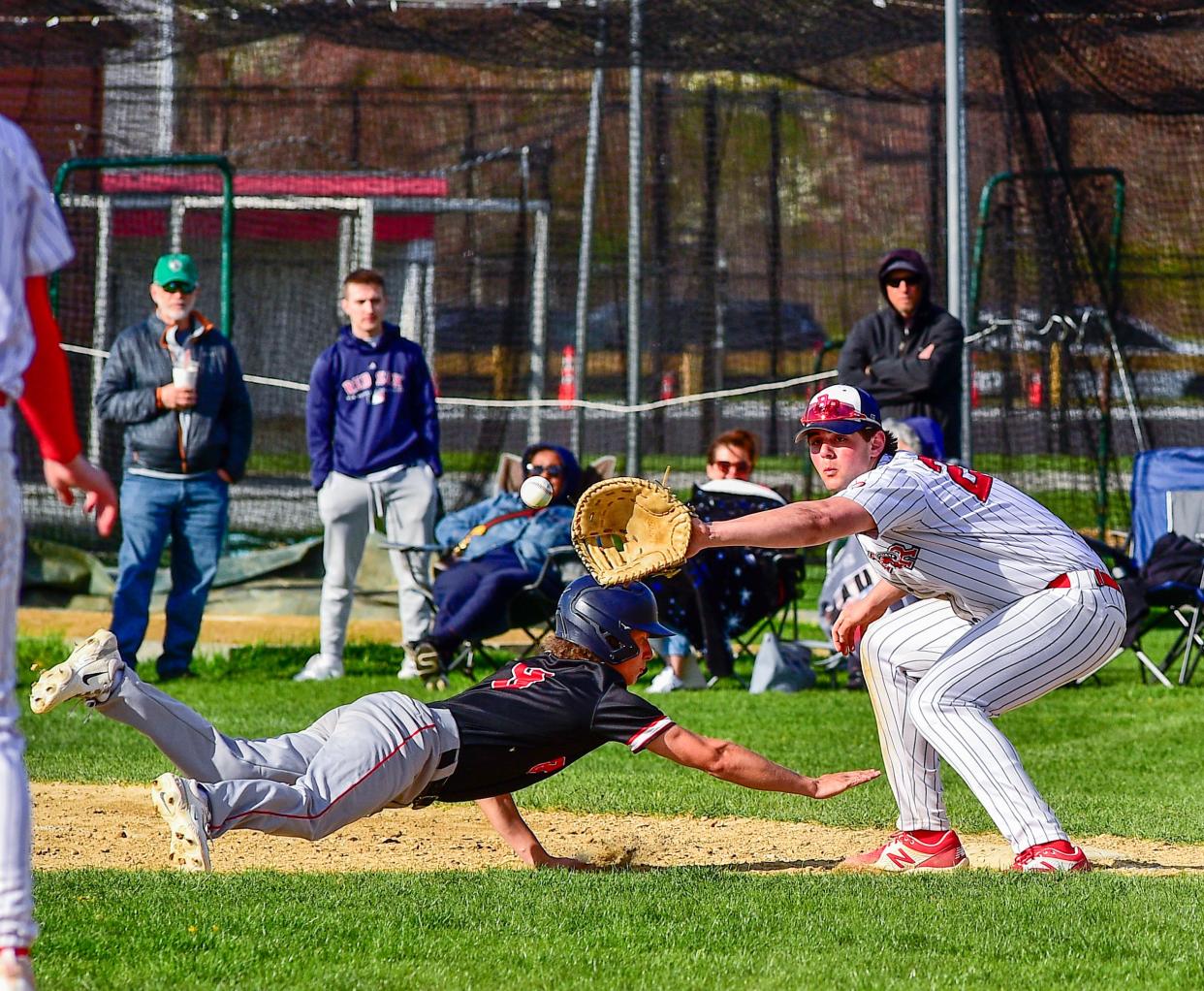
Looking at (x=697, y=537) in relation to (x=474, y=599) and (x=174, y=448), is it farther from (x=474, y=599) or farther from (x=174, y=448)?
(x=174, y=448)

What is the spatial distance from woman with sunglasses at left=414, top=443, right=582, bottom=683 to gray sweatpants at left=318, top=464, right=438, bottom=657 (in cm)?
21

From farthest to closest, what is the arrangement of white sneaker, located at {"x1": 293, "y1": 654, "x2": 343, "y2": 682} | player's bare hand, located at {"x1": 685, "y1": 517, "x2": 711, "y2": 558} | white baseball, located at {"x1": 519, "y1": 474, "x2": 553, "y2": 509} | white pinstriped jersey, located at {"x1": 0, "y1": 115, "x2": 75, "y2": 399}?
1. white sneaker, located at {"x1": 293, "y1": 654, "x2": 343, "y2": 682}
2. white baseball, located at {"x1": 519, "y1": 474, "x2": 553, "y2": 509}
3. player's bare hand, located at {"x1": 685, "y1": 517, "x2": 711, "y2": 558}
4. white pinstriped jersey, located at {"x1": 0, "y1": 115, "x2": 75, "y2": 399}

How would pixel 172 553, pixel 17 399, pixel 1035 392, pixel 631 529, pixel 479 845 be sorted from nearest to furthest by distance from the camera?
1. pixel 17 399
2. pixel 631 529
3. pixel 479 845
4. pixel 172 553
5. pixel 1035 392

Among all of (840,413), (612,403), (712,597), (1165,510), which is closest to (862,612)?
(840,413)

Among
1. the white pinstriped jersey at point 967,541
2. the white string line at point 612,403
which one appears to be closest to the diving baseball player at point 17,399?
the white pinstriped jersey at point 967,541

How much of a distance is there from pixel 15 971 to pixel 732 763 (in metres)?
2.36

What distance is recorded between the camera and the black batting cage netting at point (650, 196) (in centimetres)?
1160

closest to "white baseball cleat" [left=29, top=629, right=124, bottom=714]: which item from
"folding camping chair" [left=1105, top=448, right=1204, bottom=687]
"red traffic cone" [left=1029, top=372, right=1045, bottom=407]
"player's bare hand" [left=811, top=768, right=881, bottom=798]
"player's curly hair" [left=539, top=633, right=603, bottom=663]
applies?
"player's curly hair" [left=539, top=633, right=603, bottom=663]

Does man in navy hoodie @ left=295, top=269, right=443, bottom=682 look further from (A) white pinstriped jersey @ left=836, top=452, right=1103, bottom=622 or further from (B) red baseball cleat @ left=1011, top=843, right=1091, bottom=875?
(B) red baseball cleat @ left=1011, top=843, right=1091, bottom=875

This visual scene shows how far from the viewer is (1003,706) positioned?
16.5 feet

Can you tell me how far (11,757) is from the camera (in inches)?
119

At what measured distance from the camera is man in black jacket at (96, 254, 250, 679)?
912 cm

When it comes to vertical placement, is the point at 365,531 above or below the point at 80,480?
below

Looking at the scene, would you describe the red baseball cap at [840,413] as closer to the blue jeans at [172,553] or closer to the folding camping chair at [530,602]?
the folding camping chair at [530,602]
